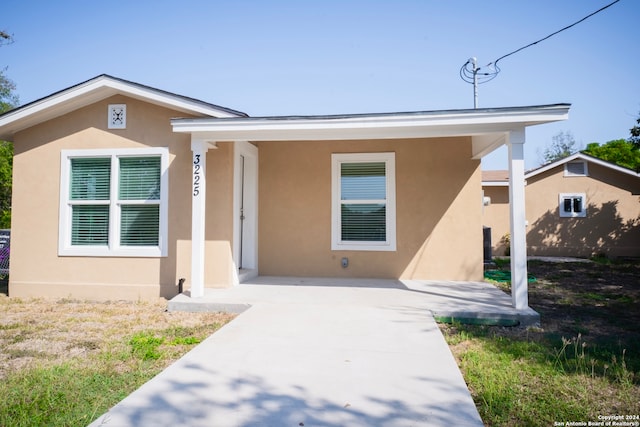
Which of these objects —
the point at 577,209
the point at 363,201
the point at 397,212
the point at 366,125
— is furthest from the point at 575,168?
the point at 366,125

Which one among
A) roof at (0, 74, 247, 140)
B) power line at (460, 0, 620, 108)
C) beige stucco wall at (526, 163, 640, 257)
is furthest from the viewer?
beige stucco wall at (526, 163, 640, 257)

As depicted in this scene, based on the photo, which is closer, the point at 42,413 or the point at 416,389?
the point at 42,413

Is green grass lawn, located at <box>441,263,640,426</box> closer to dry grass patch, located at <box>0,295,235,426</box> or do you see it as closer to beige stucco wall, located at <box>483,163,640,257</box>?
dry grass patch, located at <box>0,295,235,426</box>

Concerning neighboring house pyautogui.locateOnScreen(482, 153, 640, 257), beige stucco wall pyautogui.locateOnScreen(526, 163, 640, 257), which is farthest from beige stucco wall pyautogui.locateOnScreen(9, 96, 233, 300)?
beige stucco wall pyautogui.locateOnScreen(526, 163, 640, 257)

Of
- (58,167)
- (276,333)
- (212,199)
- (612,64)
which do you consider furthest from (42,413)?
(612,64)

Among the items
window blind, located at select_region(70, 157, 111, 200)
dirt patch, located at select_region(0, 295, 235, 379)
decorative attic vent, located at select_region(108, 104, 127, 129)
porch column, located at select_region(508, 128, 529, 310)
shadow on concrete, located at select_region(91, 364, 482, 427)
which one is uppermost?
decorative attic vent, located at select_region(108, 104, 127, 129)

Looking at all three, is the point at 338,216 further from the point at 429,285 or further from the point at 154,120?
the point at 154,120

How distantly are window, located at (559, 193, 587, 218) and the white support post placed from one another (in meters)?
15.2

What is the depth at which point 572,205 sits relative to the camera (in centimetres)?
1524

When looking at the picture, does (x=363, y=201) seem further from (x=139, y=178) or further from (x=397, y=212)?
(x=139, y=178)

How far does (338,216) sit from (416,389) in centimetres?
479

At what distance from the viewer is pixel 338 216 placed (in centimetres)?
732

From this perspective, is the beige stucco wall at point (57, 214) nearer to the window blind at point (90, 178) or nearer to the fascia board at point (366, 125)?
the window blind at point (90, 178)

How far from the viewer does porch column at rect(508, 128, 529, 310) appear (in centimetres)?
483
